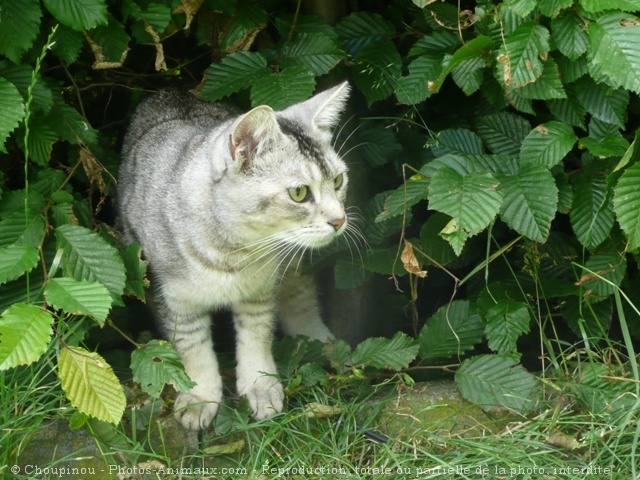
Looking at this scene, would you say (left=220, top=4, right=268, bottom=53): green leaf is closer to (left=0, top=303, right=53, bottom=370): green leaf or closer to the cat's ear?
the cat's ear

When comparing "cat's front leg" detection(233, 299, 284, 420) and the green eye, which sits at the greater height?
the green eye

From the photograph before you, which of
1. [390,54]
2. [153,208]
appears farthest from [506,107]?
[153,208]

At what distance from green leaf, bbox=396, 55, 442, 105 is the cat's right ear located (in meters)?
0.57

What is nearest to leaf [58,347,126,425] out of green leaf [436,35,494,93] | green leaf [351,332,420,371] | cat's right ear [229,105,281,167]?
cat's right ear [229,105,281,167]

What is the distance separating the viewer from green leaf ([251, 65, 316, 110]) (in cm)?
318

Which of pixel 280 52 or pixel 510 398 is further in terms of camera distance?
pixel 280 52

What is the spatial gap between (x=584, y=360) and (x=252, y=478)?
1.49 m

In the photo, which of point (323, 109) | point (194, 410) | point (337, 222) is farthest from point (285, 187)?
point (194, 410)

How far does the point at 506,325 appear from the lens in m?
3.14

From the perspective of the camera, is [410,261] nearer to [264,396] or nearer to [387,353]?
[387,353]

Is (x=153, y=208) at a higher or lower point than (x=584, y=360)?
higher

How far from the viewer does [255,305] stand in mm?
3379

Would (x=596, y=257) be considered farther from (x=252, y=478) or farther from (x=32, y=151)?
(x=32, y=151)

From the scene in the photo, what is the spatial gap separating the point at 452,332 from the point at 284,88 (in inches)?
46.5
